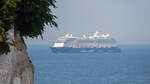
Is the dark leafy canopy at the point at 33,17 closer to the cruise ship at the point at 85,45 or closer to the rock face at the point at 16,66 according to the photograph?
the rock face at the point at 16,66

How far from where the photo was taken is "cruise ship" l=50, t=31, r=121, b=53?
154625 mm

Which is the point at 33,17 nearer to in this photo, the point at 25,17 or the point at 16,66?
the point at 25,17

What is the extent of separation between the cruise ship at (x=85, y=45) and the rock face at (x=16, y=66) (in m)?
143

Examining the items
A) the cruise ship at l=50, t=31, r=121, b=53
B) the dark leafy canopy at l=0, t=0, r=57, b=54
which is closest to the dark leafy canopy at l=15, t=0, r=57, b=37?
the dark leafy canopy at l=0, t=0, r=57, b=54

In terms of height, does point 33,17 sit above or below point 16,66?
above

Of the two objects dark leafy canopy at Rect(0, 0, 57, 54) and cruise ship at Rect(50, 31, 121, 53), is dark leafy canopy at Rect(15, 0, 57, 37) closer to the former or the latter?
dark leafy canopy at Rect(0, 0, 57, 54)

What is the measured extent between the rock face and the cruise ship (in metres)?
143

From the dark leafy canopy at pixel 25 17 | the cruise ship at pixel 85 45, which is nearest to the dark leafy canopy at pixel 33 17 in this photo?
the dark leafy canopy at pixel 25 17

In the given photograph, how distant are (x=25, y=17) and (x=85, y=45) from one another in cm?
15666

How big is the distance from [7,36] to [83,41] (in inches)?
6248

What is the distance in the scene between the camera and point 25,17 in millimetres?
8305

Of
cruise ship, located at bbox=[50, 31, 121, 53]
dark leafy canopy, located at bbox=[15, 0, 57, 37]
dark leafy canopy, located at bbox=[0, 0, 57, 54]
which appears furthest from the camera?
cruise ship, located at bbox=[50, 31, 121, 53]

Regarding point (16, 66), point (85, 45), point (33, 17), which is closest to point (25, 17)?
point (33, 17)

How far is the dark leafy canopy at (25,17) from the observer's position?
747 centimetres
